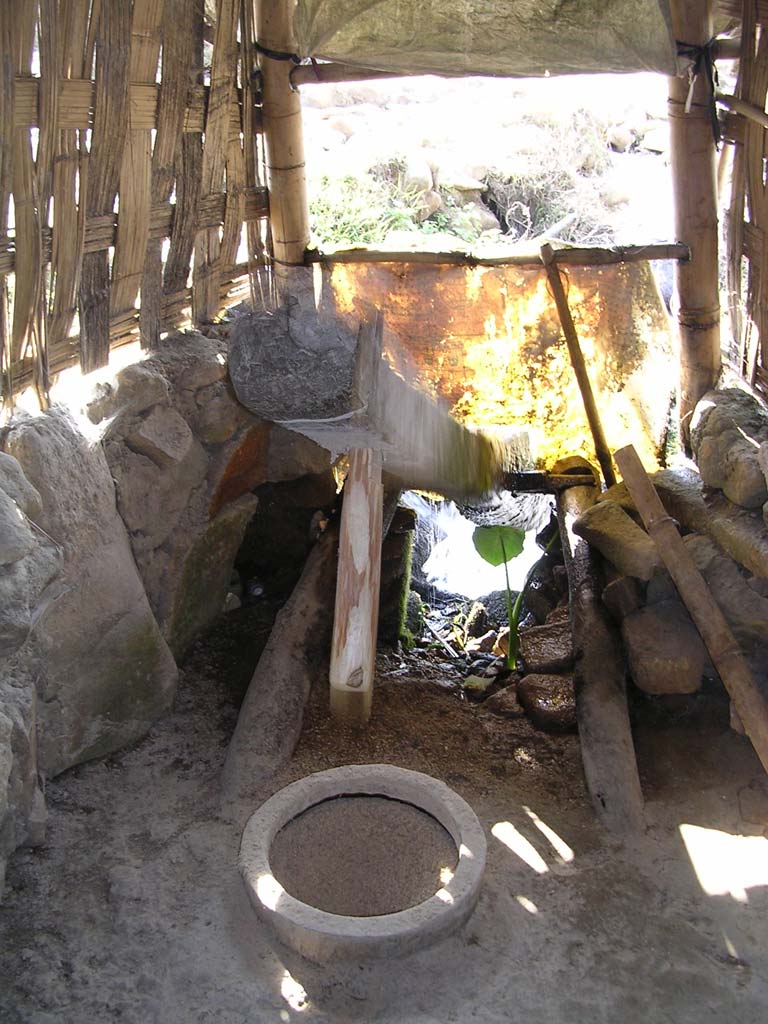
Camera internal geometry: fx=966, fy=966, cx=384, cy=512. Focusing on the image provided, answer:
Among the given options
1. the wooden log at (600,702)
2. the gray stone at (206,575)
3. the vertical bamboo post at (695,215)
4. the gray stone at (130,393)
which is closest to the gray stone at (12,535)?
the gray stone at (130,393)

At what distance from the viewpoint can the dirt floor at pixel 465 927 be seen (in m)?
2.55

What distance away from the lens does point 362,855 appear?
9.66 ft

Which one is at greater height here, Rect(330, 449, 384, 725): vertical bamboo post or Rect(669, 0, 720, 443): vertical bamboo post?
Rect(669, 0, 720, 443): vertical bamboo post

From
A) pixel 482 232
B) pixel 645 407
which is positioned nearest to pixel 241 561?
pixel 645 407

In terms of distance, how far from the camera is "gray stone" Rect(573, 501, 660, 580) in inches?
155

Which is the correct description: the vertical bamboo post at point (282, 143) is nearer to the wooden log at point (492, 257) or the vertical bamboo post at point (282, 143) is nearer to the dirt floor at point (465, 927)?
the wooden log at point (492, 257)

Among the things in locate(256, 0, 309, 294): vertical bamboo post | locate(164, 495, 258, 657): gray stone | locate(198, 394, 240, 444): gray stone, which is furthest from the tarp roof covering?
locate(164, 495, 258, 657): gray stone

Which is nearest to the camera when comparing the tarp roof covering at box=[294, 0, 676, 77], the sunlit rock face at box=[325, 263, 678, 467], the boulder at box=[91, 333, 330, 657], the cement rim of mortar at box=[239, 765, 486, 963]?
the cement rim of mortar at box=[239, 765, 486, 963]

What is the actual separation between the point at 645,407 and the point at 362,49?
233 cm

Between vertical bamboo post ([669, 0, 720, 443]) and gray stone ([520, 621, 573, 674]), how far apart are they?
115 centimetres

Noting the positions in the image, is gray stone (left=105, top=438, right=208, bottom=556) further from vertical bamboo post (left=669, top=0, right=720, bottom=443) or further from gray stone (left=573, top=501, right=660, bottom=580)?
vertical bamboo post (left=669, top=0, right=720, bottom=443)

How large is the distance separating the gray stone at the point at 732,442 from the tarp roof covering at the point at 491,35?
1417 mm

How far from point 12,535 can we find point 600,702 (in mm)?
2251

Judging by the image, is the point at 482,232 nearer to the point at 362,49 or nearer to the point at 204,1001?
the point at 362,49
